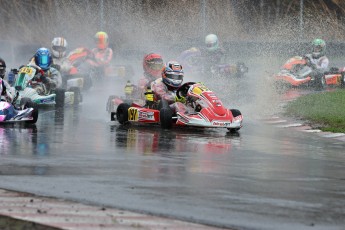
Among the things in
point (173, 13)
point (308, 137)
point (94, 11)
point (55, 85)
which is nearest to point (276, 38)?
point (173, 13)

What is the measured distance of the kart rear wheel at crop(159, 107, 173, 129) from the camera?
49.6 feet

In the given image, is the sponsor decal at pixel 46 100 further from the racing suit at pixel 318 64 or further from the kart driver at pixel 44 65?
the racing suit at pixel 318 64

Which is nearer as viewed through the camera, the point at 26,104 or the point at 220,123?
the point at 220,123

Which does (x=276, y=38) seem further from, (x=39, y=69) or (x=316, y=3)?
(x=39, y=69)

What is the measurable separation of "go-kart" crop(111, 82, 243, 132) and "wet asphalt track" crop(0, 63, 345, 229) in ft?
0.63

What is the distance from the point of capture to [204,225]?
6.91 metres

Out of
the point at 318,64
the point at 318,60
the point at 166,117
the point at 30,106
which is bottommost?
the point at 166,117

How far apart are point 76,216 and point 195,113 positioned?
8.09 m

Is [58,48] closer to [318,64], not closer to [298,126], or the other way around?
[318,64]

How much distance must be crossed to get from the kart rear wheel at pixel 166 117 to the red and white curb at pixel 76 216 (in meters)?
7.42

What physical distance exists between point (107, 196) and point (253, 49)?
30489 mm

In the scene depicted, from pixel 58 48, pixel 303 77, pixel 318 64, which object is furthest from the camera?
pixel 318 64

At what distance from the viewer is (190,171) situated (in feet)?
32.2

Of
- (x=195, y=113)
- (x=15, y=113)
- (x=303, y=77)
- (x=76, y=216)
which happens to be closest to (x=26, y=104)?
(x=15, y=113)
